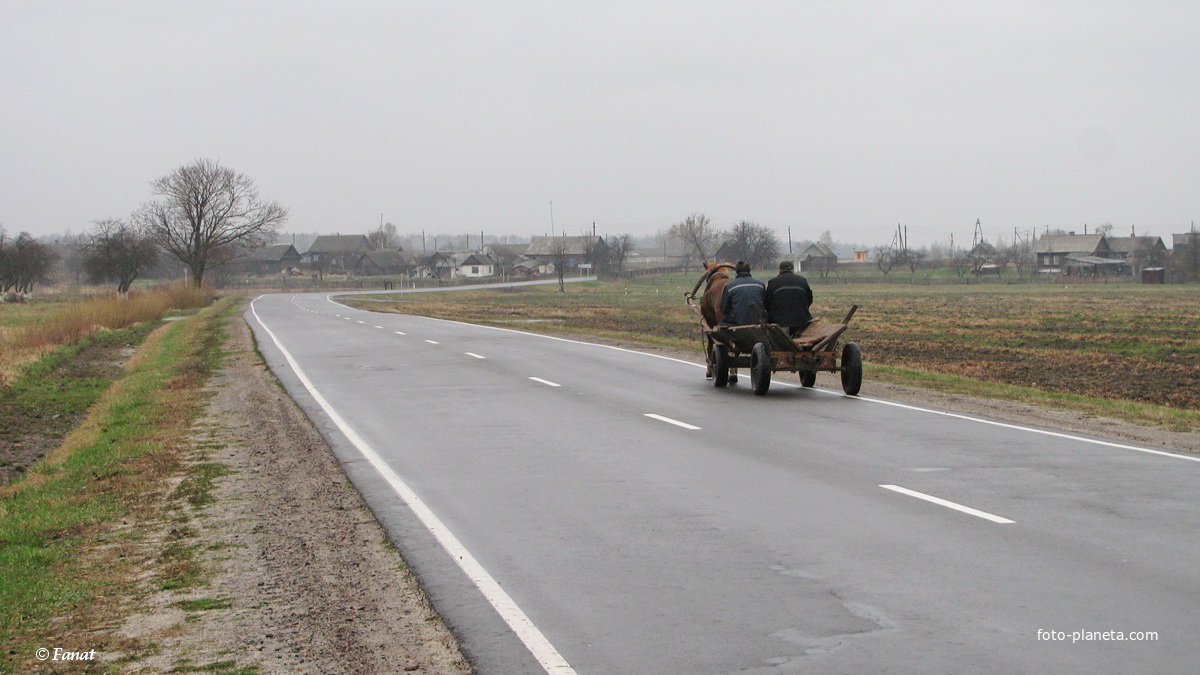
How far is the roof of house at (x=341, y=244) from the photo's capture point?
188750 millimetres

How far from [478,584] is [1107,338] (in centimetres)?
3262

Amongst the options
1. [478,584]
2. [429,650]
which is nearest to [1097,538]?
[478,584]

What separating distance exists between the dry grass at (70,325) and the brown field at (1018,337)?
50.5ft

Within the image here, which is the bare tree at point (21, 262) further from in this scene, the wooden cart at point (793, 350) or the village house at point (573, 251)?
the village house at point (573, 251)

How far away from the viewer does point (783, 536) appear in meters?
8.41

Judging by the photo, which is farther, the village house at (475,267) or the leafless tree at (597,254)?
the village house at (475,267)

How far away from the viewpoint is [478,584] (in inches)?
286

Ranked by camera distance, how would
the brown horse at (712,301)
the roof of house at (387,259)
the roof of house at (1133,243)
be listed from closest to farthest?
1. the brown horse at (712,301)
2. the roof of house at (1133,243)
3. the roof of house at (387,259)

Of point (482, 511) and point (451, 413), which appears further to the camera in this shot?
point (451, 413)

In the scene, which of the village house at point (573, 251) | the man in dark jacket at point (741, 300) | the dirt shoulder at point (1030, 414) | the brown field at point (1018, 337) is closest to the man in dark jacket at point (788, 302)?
the man in dark jacket at point (741, 300)

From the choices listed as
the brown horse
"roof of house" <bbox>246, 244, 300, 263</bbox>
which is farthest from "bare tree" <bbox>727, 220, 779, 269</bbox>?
the brown horse

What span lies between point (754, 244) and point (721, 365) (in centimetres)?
13425

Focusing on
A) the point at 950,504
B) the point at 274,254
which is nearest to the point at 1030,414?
the point at 950,504

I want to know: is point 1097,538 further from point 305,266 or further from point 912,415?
point 305,266
